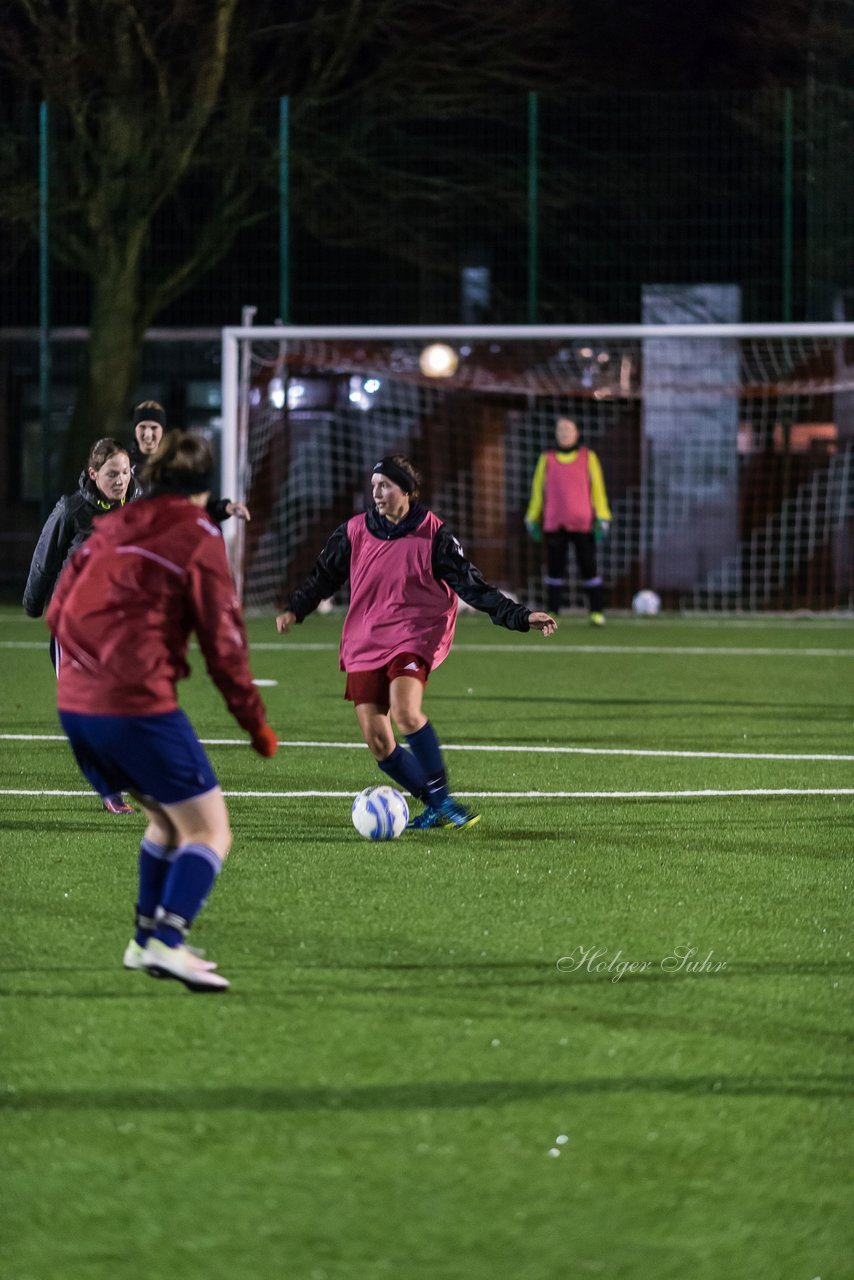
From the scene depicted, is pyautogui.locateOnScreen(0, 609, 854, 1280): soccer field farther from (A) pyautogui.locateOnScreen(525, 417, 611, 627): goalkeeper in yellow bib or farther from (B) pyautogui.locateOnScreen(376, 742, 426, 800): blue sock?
(A) pyautogui.locateOnScreen(525, 417, 611, 627): goalkeeper in yellow bib

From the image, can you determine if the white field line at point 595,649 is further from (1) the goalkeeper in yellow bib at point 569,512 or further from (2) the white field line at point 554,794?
(2) the white field line at point 554,794

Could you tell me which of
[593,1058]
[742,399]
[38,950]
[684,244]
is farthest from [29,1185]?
[742,399]

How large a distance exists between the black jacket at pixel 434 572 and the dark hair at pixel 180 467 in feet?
8.60

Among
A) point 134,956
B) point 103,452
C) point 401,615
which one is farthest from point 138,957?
point 103,452

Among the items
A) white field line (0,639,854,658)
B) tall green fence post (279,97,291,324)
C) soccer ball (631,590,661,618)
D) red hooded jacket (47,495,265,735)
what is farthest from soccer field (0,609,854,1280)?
tall green fence post (279,97,291,324)

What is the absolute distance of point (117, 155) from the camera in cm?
2197

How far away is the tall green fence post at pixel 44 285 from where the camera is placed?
21547 millimetres

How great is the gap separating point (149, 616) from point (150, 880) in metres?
0.75

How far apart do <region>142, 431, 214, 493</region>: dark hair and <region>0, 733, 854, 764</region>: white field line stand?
17.4ft

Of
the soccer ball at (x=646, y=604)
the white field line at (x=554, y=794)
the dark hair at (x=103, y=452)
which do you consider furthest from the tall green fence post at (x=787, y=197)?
the dark hair at (x=103, y=452)

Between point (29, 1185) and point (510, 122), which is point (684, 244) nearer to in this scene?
point (510, 122)

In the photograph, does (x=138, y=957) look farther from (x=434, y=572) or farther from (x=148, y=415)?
(x=148, y=415)

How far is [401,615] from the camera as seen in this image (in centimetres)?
798

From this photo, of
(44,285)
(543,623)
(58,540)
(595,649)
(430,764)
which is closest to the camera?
(543,623)
